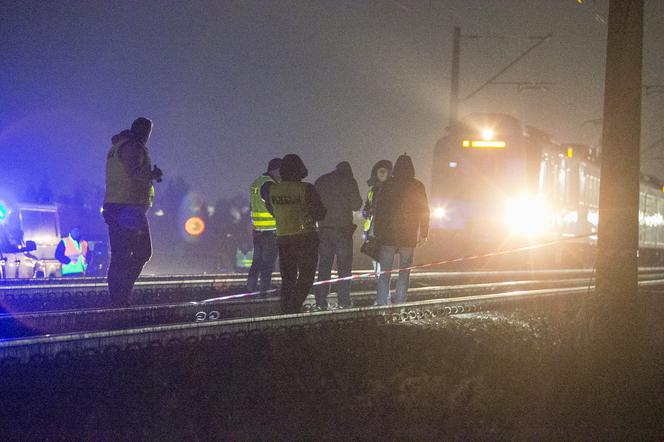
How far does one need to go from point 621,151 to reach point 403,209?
274 centimetres

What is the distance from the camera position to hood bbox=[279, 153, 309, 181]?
7.02m

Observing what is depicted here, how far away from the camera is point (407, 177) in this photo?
8.59m

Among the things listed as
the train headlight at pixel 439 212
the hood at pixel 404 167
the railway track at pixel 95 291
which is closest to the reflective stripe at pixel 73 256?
the railway track at pixel 95 291

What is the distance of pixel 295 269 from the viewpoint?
7086 millimetres

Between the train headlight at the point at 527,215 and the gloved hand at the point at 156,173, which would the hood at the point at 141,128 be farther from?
the train headlight at the point at 527,215

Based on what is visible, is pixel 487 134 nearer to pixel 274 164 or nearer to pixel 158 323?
pixel 274 164

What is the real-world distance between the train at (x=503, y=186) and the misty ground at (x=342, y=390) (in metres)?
15.7

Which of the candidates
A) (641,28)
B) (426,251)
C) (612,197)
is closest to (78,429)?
(612,197)

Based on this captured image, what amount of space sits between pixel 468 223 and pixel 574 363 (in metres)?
17.2

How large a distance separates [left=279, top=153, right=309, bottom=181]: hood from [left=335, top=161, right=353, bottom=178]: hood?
161 centimetres

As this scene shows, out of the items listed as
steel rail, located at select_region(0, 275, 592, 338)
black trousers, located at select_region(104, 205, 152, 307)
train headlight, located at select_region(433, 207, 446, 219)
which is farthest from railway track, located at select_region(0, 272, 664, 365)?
train headlight, located at select_region(433, 207, 446, 219)

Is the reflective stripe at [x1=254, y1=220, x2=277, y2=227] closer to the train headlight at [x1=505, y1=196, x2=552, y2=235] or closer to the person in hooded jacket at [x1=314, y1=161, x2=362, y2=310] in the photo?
the person in hooded jacket at [x1=314, y1=161, x2=362, y2=310]

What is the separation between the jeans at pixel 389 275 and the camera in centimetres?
860

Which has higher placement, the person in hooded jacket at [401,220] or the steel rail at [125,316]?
the person in hooded jacket at [401,220]
